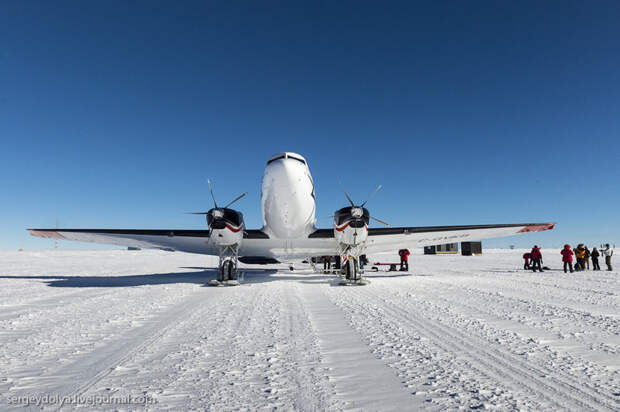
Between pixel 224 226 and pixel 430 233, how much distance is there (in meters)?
9.84

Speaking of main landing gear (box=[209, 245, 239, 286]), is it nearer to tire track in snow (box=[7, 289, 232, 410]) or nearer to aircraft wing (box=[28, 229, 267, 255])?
aircraft wing (box=[28, 229, 267, 255])

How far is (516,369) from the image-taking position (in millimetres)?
3102

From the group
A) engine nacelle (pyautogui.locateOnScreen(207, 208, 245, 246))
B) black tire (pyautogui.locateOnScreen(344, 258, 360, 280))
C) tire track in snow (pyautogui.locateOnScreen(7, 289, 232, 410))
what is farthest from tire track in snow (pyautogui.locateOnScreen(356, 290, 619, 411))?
engine nacelle (pyautogui.locateOnScreen(207, 208, 245, 246))

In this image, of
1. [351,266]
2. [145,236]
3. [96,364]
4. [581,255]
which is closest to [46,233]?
[145,236]

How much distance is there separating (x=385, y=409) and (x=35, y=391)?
3013 mm

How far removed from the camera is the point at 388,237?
15.2 m

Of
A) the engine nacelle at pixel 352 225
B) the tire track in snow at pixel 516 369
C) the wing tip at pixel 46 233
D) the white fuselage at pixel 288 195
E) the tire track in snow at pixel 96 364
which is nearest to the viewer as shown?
the tire track in snow at pixel 516 369

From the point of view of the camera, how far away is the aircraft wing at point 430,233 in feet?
47.9

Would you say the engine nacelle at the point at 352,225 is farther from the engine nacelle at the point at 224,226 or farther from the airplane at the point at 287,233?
the engine nacelle at the point at 224,226

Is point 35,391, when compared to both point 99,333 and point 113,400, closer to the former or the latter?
point 113,400

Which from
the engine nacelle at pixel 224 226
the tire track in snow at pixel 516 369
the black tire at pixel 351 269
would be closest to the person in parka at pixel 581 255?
the black tire at pixel 351 269

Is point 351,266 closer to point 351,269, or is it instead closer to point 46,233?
point 351,269

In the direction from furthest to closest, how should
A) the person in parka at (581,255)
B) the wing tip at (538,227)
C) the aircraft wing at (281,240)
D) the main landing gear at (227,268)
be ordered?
the person in parka at (581,255)
the wing tip at (538,227)
the aircraft wing at (281,240)
the main landing gear at (227,268)

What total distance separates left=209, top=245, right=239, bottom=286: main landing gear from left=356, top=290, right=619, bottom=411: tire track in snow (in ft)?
26.9
